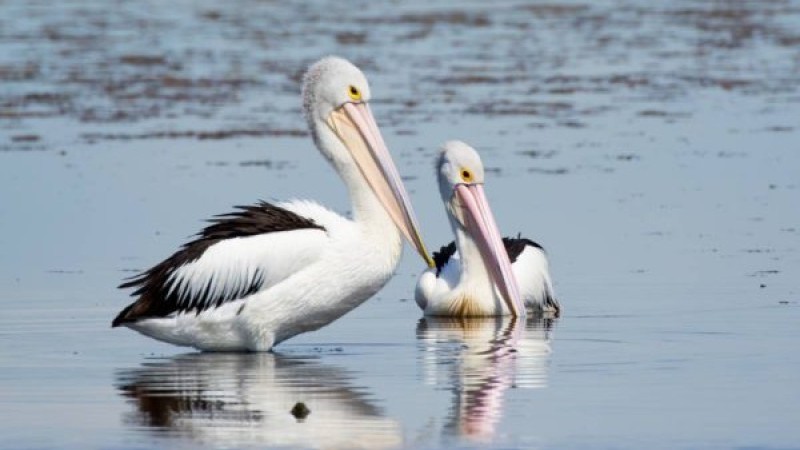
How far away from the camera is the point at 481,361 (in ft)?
27.2

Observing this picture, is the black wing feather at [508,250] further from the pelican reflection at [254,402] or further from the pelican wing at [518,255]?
the pelican reflection at [254,402]

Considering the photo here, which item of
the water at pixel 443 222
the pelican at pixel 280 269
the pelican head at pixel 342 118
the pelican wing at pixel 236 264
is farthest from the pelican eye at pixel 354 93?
the water at pixel 443 222

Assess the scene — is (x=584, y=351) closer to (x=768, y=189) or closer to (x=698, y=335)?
(x=698, y=335)

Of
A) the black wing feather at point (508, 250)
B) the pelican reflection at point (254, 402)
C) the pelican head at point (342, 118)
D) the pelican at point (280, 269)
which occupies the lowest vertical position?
the pelican reflection at point (254, 402)

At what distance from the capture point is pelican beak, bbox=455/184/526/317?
10117 mm

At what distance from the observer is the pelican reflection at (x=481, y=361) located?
693cm

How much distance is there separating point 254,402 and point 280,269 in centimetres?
120

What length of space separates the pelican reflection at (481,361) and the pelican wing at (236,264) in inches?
27.0

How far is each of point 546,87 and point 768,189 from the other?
6744 millimetres

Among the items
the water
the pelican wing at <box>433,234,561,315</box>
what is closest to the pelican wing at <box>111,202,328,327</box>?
the water

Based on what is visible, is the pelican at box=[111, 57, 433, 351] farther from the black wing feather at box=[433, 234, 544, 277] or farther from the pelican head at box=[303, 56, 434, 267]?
the black wing feather at box=[433, 234, 544, 277]

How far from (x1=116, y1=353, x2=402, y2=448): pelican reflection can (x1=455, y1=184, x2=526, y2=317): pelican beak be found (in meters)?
1.88

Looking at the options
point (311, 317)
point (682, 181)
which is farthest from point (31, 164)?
point (311, 317)

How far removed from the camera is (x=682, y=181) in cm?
1373
